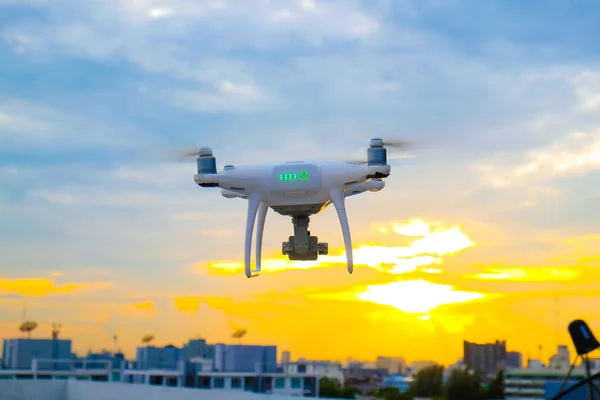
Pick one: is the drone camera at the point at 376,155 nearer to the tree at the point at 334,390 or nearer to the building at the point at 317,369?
the tree at the point at 334,390

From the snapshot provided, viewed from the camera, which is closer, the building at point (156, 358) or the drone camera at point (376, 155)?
the drone camera at point (376, 155)

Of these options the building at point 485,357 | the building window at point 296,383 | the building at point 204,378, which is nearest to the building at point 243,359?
the building at point 204,378

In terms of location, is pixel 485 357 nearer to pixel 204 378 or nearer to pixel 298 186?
pixel 204 378

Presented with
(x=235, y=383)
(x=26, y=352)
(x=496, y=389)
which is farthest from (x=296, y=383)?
(x=26, y=352)

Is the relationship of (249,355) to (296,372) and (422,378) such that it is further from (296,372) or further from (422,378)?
(422,378)

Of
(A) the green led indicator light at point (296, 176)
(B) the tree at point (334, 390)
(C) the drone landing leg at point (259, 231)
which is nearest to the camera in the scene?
(A) the green led indicator light at point (296, 176)

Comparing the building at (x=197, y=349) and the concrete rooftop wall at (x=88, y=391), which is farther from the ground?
the building at (x=197, y=349)

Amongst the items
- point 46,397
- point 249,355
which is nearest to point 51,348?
point 249,355
